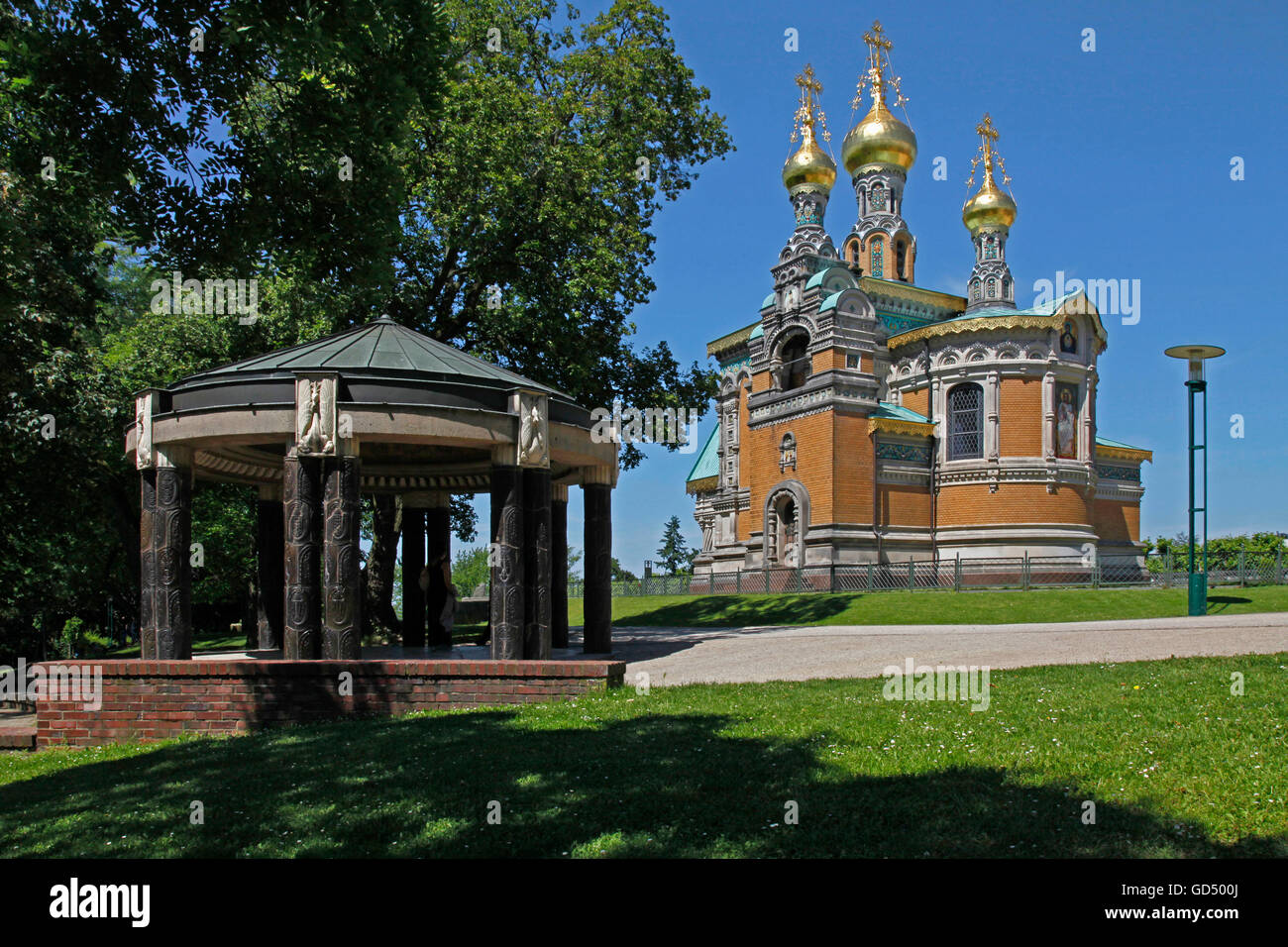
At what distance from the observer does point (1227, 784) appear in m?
6.04

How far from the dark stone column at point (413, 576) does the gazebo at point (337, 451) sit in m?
4.96

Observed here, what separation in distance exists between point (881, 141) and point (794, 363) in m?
14.0

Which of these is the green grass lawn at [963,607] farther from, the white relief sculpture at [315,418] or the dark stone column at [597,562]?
the white relief sculpture at [315,418]

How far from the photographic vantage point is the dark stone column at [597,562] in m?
15.2

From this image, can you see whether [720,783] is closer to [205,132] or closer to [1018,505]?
[205,132]

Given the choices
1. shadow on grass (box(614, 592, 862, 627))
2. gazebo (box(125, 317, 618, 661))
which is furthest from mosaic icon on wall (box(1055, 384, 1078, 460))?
gazebo (box(125, 317, 618, 661))

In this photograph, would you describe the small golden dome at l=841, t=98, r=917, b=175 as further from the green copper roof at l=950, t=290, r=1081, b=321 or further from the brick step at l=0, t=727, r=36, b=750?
the brick step at l=0, t=727, r=36, b=750

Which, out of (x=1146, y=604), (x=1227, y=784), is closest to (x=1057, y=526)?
(x=1146, y=604)

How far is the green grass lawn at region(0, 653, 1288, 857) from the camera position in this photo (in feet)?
18.2

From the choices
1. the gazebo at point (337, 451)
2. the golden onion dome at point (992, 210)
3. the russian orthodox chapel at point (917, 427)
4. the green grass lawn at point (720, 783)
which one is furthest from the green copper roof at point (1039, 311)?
the green grass lawn at point (720, 783)

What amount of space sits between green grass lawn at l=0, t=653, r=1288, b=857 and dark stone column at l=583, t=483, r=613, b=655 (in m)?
5.29

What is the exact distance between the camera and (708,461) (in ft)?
195

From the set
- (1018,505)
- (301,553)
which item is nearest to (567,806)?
A: (301,553)
